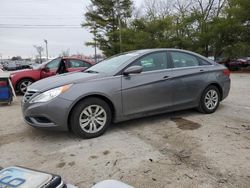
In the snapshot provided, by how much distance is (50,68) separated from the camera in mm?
9172

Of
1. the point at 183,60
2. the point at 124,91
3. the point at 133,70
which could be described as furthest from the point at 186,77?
the point at 124,91

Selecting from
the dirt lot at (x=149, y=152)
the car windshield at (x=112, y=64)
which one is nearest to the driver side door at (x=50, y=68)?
the dirt lot at (x=149, y=152)

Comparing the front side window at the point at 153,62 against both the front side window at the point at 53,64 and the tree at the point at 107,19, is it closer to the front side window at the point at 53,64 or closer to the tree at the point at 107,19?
the front side window at the point at 53,64

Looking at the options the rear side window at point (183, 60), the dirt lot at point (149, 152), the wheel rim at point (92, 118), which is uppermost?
the rear side window at point (183, 60)

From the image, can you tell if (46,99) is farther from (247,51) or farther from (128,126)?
(247,51)

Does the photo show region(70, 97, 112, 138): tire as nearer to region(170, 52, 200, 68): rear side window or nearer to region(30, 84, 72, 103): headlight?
region(30, 84, 72, 103): headlight

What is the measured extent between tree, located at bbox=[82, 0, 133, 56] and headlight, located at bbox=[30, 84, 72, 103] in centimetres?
2617

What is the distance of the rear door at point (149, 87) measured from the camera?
170 inches

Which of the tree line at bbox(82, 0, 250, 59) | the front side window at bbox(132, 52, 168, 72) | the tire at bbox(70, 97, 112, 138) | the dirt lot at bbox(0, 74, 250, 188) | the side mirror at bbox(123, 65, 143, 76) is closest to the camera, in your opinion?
the dirt lot at bbox(0, 74, 250, 188)

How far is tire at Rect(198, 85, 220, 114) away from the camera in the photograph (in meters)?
5.27

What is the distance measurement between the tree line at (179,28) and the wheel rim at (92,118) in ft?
58.8

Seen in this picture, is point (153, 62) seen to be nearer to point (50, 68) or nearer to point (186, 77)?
point (186, 77)

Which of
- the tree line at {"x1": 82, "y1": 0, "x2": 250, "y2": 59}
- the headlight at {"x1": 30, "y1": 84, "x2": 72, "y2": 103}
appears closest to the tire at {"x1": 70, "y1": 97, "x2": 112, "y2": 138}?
the headlight at {"x1": 30, "y1": 84, "x2": 72, "y2": 103}

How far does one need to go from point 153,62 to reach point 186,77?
0.75 metres
